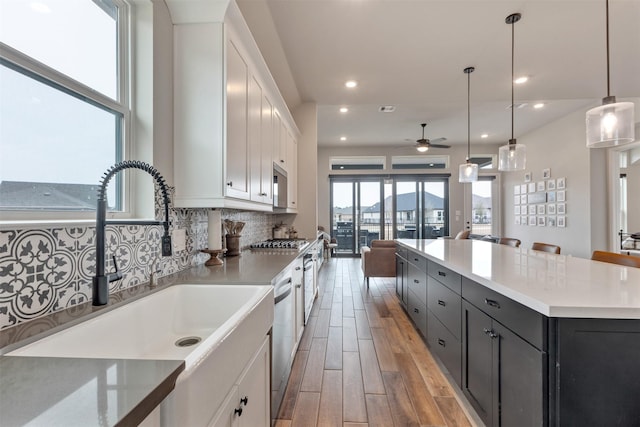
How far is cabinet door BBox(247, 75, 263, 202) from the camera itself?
2064 mm

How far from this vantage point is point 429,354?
239cm

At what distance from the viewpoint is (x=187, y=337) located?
122cm

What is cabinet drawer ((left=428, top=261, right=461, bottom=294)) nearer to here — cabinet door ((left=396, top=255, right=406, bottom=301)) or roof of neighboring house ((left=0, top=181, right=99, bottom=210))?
cabinet door ((left=396, top=255, right=406, bottom=301))

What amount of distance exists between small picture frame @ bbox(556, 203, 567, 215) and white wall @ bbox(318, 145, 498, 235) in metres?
2.34

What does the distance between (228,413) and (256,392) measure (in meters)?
0.32

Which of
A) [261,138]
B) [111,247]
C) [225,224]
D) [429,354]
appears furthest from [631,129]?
[111,247]

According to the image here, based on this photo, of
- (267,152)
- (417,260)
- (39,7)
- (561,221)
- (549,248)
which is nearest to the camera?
(39,7)

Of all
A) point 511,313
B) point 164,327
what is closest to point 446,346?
point 511,313

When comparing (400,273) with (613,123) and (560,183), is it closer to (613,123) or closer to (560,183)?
(613,123)

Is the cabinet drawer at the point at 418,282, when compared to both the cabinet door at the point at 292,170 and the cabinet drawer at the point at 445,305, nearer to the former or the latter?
the cabinet drawer at the point at 445,305

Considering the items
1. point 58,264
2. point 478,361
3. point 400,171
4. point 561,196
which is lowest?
point 478,361

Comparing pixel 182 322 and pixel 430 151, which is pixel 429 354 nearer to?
pixel 182 322

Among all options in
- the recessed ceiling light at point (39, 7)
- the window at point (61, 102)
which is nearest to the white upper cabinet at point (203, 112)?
the window at point (61, 102)

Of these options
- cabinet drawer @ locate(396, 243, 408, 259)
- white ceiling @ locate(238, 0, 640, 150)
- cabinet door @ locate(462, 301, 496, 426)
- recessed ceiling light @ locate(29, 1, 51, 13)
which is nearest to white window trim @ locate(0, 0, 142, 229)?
recessed ceiling light @ locate(29, 1, 51, 13)
